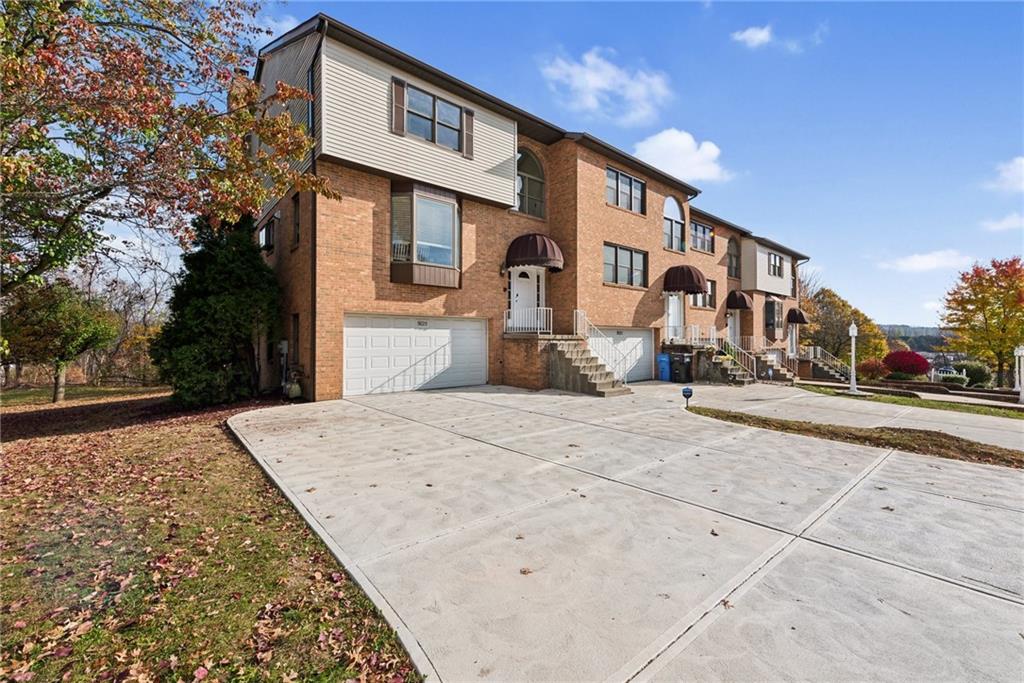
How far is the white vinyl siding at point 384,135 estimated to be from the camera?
1180cm

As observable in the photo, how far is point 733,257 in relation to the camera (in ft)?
90.5

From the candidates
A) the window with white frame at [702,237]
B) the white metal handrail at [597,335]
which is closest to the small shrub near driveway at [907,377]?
the window with white frame at [702,237]

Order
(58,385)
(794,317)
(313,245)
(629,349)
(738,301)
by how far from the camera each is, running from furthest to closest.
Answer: (794,317) → (738,301) → (629,349) → (58,385) → (313,245)

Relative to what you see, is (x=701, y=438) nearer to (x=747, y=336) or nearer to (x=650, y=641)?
(x=650, y=641)

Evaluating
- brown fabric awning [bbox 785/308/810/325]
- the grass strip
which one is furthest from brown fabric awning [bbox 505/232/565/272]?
brown fabric awning [bbox 785/308/810/325]

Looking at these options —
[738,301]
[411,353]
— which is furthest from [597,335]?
[738,301]

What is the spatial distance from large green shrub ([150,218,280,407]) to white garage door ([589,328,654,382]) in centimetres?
1205

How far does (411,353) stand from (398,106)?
759cm

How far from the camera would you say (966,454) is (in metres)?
6.88

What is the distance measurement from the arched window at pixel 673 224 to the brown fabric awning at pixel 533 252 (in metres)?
8.48

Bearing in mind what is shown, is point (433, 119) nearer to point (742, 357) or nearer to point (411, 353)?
point (411, 353)

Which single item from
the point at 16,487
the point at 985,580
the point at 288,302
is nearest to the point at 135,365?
the point at 288,302

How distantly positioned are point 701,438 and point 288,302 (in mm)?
12856

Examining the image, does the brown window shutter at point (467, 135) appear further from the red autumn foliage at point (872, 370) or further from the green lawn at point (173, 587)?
the red autumn foliage at point (872, 370)
